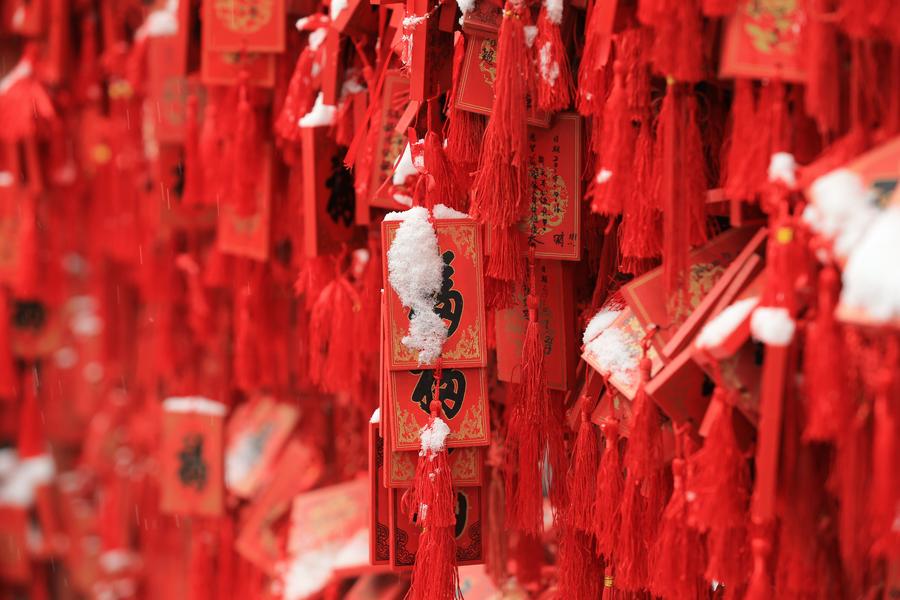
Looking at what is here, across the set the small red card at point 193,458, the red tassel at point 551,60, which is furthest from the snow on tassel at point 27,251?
the red tassel at point 551,60

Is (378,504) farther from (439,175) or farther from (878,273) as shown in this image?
(878,273)

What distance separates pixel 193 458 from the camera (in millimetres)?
2035

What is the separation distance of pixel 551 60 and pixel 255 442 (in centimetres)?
115

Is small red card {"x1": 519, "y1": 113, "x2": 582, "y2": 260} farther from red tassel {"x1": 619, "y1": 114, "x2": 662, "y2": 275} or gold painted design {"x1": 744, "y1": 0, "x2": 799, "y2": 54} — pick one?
gold painted design {"x1": 744, "y1": 0, "x2": 799, "y2": 54}

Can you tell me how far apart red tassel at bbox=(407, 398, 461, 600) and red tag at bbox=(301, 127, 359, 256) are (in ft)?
1.34

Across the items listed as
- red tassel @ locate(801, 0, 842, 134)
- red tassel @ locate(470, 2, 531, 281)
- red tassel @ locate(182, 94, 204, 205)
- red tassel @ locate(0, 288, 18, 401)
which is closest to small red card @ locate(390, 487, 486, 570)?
red tassel @ locate(470, 2, 531, 281)

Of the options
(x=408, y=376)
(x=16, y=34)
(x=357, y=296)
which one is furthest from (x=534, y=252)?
(x=16, y=34)

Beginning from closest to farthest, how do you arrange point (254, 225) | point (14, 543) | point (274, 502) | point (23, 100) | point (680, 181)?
point (680, 181), point (254, 225), point (274, 502), point (23, 100), point (14, 543)

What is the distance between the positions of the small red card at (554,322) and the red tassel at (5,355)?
1574 millimetres

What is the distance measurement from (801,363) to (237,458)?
53.0 inches

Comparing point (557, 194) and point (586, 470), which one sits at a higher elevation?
point (557, 194)

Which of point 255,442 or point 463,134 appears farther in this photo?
point 255,442

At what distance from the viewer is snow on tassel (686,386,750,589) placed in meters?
1.00

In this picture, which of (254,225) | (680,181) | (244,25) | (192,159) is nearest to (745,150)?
(680,181)
